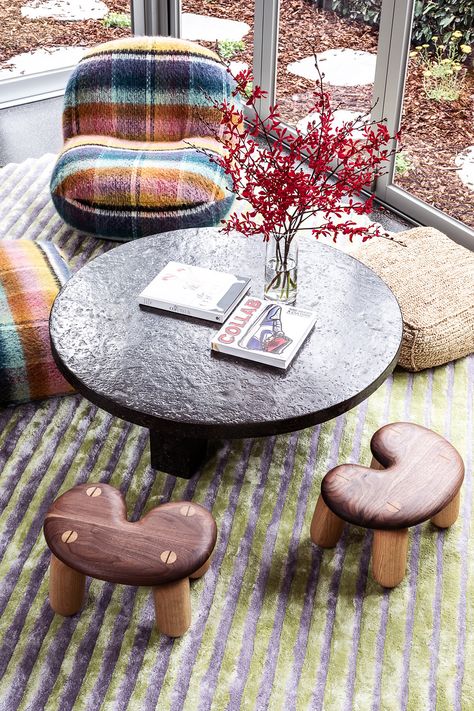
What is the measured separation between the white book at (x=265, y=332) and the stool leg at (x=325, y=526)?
0.39 meters

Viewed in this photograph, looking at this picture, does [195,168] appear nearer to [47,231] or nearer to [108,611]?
[47,231]

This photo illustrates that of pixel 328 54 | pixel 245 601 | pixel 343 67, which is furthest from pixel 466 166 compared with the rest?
pixel 245 601

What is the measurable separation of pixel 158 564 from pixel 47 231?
7.24 ft

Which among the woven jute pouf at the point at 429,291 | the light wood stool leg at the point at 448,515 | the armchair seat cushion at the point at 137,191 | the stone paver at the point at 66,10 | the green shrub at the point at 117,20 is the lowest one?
the light wood stool leg at the point at 448,515

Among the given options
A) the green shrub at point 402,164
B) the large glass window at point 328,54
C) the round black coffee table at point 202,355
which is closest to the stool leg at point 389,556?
the round black coffee table at point 202,355

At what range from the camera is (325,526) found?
2.14 m

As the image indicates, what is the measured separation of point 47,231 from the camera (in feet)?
11.9

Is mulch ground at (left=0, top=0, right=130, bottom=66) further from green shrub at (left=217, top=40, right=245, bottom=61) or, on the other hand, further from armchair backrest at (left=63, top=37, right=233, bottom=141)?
armchair backrest at (left=63, top=37, right=233, bottom=141)

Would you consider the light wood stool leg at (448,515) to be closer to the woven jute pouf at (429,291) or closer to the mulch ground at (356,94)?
the woven jute pouf at (429,291)

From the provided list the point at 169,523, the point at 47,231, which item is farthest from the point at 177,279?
the point at 47,231

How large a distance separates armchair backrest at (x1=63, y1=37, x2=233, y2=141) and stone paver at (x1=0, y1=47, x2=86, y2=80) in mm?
1696

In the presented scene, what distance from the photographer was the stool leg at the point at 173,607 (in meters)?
1.84

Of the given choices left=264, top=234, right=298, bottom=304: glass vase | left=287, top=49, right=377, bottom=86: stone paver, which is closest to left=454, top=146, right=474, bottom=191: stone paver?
left=287, top=49, right=377, bottom=86: stone paver

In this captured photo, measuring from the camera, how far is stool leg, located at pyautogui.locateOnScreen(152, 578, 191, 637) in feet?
6.05
